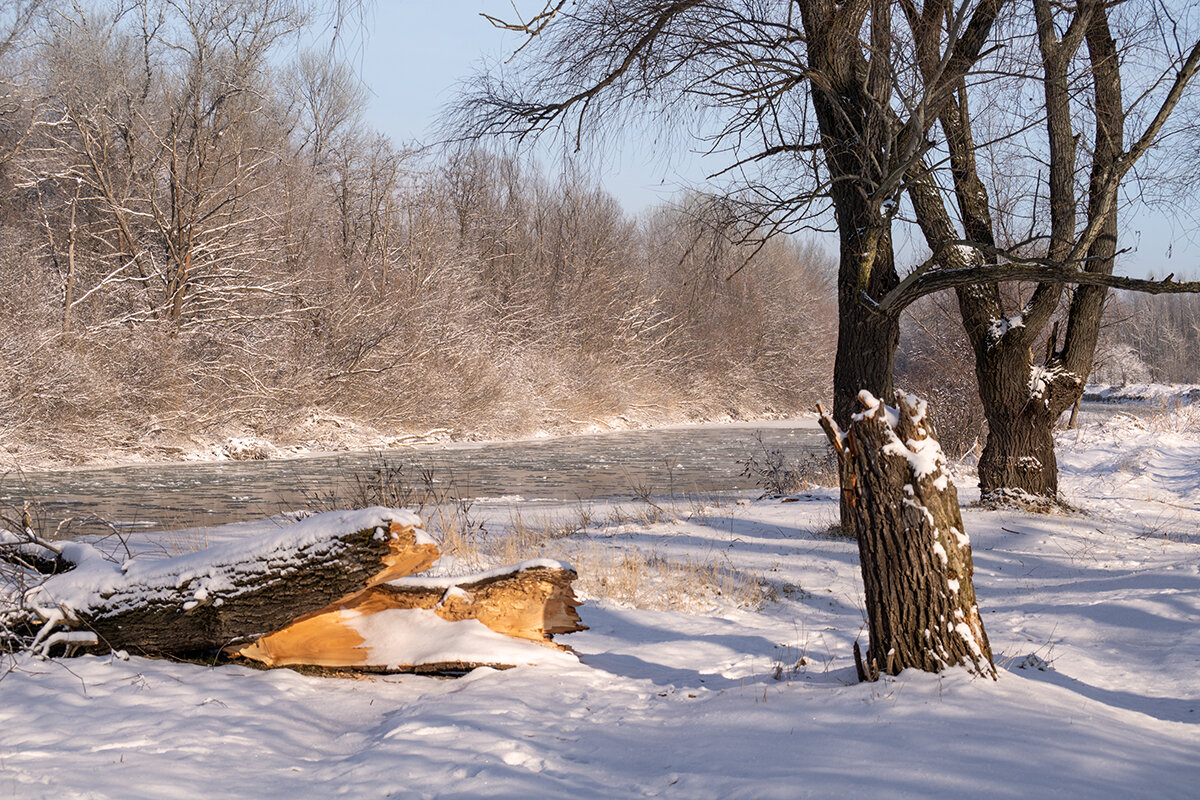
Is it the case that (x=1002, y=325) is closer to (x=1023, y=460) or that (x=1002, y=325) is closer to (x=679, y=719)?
(x=1023, y=460)

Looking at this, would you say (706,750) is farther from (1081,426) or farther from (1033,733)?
(1081,426)

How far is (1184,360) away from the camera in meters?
75.5

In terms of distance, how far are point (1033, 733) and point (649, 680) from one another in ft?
6.23

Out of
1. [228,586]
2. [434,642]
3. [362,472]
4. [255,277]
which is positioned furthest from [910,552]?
[255,277]

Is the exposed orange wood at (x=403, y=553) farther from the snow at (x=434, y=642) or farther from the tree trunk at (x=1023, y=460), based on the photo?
the tree trunk at (x=1023, y=460)

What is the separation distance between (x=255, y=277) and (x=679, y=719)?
24.6 meters

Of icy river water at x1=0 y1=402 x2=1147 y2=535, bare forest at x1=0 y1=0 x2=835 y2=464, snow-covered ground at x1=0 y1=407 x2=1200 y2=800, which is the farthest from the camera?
bare forest at x1=0 y1=0 x2=835 y2=464

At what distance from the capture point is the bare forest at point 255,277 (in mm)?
20750

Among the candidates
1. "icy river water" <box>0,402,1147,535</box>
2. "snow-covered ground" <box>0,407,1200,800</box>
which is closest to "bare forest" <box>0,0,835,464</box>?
Answer: "icy river water" <box>0,402,1147,535</box>

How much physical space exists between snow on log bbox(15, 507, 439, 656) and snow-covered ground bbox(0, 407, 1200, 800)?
0.19m

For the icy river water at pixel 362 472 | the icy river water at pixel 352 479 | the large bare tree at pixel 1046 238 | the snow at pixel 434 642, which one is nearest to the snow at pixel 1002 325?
the large bare tree at pixel 1046 238

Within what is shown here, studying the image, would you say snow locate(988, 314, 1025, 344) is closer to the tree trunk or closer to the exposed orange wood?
the tree trunk

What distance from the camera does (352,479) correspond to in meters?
15.8

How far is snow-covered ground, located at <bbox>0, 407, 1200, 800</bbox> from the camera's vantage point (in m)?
2.81
